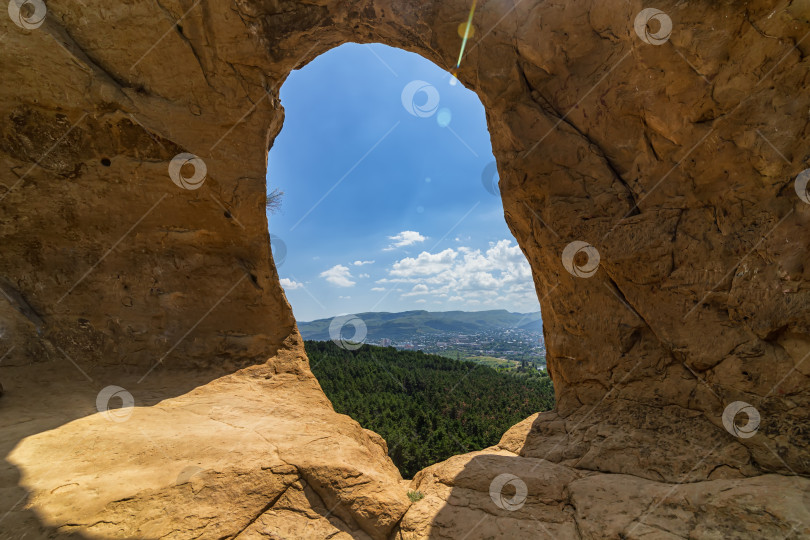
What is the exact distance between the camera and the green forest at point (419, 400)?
31.7m

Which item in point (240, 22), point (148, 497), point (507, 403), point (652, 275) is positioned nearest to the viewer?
point (148, 497)

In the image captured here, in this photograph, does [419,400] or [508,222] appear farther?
[419,400]

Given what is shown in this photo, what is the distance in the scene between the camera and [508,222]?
8.76 metres

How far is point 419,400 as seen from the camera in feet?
144

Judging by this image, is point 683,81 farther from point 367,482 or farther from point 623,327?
point 367,482

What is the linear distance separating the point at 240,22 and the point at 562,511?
36.4 ft

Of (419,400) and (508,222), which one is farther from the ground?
(508,222)

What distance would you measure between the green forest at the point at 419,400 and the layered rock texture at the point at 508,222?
2225 cm

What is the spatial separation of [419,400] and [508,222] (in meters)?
39.2

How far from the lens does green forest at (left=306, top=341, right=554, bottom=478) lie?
31.7 m

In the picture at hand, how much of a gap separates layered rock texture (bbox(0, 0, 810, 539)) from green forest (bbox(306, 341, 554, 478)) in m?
22.2

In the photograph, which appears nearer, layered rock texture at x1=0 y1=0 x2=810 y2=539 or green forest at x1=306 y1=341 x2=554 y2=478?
layered rock texture at x1=0 y1=0 x2=810 y2=539

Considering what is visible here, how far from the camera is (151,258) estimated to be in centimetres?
775

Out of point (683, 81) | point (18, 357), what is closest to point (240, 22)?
point (18, 357)
